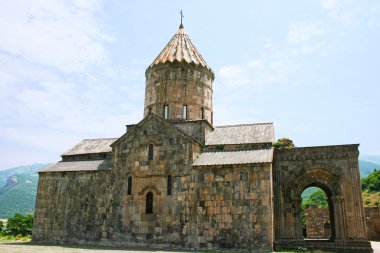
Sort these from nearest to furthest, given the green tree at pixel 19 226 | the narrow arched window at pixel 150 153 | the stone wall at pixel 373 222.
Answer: the narrow arched window at pixel 150 153 → the stone wall at pixel 373 222 → the green tree at pixel 19 226

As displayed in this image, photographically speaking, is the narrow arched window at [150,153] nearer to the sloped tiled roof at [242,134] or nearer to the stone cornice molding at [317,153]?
the sloped tiled roof at [242,134]

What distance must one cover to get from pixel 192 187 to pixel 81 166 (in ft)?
21.4

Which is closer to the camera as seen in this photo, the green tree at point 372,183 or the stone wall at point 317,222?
the stone wall at point 317,222

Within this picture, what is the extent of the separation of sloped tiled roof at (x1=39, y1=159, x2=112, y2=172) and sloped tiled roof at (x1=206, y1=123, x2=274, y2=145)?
5306 mm

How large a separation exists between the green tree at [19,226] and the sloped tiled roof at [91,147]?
6.27 m

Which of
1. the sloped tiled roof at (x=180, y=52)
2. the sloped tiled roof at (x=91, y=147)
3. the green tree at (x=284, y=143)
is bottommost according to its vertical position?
the sloped tiled roof at (x=91, y=147)

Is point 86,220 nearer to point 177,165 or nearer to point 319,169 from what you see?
point 177,165

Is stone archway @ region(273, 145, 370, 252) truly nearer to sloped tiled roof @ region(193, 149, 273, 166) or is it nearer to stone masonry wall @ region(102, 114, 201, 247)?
sloped tiled roof @ region(193, 149, 273, 166)

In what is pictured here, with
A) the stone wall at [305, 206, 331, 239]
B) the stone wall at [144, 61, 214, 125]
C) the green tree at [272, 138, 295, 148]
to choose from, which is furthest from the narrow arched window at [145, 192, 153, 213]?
the stone wall at [305, 206, 331, 239]

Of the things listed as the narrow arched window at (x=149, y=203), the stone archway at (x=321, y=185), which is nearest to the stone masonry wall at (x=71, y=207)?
the narrow arched window at (x=149, y=203)

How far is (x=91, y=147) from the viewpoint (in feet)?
63.8

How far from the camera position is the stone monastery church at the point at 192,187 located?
1409cm

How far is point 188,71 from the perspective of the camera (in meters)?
18.4

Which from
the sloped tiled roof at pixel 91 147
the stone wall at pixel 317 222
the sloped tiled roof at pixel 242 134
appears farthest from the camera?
the stone wall at pixel 317 222
